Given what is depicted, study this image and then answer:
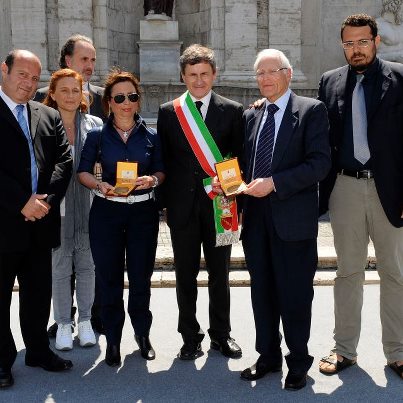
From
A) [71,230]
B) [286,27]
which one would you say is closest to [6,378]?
[71,230]

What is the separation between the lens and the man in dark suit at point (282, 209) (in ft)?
12.1

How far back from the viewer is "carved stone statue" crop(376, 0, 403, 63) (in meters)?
14.0

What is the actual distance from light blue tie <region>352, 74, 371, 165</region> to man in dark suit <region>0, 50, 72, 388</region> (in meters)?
1.95

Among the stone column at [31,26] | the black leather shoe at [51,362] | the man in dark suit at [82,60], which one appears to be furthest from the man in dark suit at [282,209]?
the stone column at [31,26]

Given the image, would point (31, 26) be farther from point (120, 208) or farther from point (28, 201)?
point (28, 201)

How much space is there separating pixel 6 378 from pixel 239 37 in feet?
34.8

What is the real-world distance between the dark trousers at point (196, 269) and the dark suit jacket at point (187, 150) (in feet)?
0.32

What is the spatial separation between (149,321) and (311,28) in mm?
11251

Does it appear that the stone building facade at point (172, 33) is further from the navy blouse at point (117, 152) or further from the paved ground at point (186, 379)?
the paved ground at point (186, 379)

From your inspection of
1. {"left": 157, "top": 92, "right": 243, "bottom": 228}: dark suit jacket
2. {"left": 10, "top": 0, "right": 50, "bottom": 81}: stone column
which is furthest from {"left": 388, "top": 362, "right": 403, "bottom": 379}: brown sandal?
{"left": 10, "top": 0, "right": 50, "bottom": 81}: stone column

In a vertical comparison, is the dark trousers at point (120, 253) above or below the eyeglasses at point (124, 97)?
below

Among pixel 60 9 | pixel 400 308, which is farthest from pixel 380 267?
pixel 60 9

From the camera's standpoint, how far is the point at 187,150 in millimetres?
4219

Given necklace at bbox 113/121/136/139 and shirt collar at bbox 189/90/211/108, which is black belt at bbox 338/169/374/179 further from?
necklace at bbox 113/121/136/139
